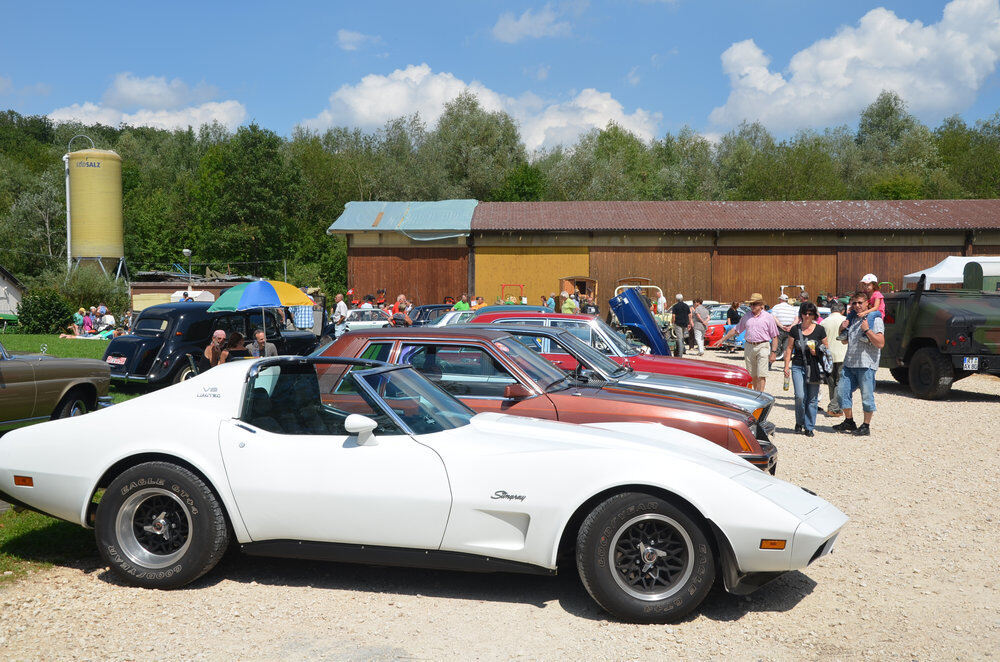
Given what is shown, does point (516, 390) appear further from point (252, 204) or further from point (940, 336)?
point (252, 204)

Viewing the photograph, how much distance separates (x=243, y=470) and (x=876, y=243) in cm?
3361

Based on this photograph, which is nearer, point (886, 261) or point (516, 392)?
point (516, 392)

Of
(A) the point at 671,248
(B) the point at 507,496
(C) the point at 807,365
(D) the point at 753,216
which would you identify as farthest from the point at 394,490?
(D) the point at 753,216

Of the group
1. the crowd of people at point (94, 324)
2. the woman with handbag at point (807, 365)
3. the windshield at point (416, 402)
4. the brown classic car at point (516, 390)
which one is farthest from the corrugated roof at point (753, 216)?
the windshield at point (416, 402)

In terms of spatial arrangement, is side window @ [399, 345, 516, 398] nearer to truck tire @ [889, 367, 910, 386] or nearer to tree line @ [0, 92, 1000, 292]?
truck tire @ [889, 367, 910, 386]

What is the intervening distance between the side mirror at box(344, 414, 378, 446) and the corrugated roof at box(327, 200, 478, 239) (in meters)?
28.7

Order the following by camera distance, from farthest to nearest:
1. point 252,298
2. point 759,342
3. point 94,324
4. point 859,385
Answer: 1. point 94,324
2. point 252,298
3. point 759,342
4. point 859,385

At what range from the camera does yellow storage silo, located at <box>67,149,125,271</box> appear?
4328 cm

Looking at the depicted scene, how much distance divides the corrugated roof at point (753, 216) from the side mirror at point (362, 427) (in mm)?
29121

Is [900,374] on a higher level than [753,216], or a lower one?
lower

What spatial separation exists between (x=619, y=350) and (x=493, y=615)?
18.8 ft

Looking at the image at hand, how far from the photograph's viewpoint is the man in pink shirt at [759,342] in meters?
12.1

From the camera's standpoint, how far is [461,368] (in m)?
6.50

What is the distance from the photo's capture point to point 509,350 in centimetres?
654
